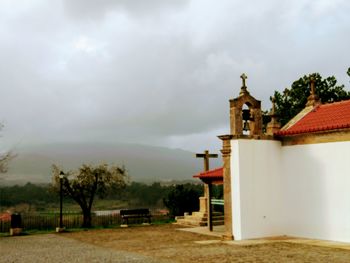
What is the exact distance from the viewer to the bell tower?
50.8ft

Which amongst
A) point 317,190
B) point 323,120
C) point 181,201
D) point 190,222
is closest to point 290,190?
point 317,190

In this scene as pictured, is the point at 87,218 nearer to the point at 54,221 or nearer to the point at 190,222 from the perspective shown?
the point at 54,221

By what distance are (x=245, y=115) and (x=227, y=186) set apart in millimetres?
2851

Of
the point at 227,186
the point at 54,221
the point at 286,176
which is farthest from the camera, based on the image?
the point at 54,221

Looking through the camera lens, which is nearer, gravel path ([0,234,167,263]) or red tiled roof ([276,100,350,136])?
gravel path ([0,234,167,263])

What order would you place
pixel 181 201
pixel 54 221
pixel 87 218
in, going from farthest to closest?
1. pixel 181 201
2. pixel 87 218
3. pixel 54 221

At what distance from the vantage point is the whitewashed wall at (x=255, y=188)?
14.9 metres

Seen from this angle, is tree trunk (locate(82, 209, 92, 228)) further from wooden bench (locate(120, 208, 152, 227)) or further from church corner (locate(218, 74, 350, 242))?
church corner (locate(218, 74, 350, 242))

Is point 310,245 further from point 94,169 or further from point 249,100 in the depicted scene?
point 94,169

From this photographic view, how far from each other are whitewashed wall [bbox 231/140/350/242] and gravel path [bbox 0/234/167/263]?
15.7 ft

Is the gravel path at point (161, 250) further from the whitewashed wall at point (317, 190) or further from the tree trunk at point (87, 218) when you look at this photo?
the tree trunk at point (87, 218)

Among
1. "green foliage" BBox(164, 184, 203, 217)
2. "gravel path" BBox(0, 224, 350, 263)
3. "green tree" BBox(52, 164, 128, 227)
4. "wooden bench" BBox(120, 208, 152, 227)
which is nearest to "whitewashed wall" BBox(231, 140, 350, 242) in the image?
"gravel path" BBox(0, 224, 350, 263)

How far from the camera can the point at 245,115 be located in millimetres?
16109

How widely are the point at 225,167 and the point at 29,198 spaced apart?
4402cm
